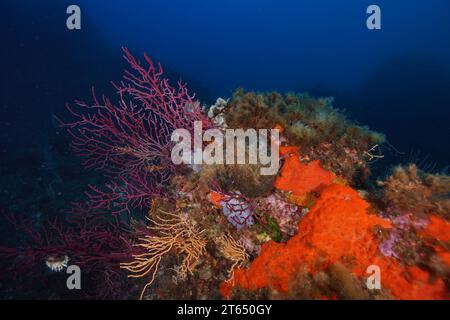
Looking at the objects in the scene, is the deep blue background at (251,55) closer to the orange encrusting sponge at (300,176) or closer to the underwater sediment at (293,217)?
the underwater sediment at (293,217)

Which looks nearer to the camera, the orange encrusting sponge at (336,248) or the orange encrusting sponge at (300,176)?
the orange encrusting sponge at (336,248)

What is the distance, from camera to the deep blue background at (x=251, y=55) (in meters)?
23.6

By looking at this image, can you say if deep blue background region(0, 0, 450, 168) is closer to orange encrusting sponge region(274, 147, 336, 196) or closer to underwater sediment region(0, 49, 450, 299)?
underwater sediment region(0, 49, 450, 299)

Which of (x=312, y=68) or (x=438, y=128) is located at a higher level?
(x=312, y=68)

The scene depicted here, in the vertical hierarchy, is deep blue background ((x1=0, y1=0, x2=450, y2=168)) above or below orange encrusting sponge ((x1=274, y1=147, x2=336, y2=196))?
above

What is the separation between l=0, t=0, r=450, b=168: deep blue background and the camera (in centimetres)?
2361

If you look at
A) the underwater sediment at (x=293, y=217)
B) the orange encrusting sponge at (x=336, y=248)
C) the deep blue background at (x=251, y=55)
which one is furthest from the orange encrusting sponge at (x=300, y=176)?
the deep blue background at (x=251, y=55)

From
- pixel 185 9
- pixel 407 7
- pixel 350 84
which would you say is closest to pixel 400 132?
pixel 350 84

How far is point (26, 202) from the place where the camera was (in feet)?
37.7

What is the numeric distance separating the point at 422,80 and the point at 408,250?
3841 centimetres

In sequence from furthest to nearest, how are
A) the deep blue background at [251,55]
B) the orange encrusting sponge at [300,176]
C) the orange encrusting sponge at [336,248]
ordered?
the deep blue background at [251,55] → the orange encrusting sponge at [300,176] → the orange encrusting sponge at [336,248]

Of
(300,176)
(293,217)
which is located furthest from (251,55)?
(293,217)

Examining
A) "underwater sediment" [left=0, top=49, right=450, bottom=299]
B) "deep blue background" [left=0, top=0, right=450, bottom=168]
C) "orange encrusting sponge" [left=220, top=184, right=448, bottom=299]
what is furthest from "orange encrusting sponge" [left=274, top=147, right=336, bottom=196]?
"deep blue background" [left=0, top=0, right=450, bottom=168]
